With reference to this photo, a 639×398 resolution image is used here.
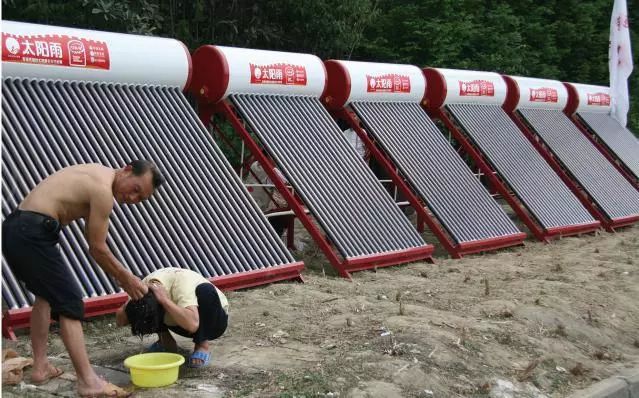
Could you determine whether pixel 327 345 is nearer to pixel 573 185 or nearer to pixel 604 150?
pixel 573 185

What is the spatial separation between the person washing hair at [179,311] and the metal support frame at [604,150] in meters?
10.7

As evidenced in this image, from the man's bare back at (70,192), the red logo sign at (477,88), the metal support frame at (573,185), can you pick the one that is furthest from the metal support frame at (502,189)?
the man's bare back at (70,192)

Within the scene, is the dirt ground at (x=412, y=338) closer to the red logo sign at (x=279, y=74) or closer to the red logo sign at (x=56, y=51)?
the red logo sign at (x=279, y=74)

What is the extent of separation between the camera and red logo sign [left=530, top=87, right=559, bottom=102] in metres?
13.1

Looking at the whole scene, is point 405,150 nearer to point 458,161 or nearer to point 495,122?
point 458,161

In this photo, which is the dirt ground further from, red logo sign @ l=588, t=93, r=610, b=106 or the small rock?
red logo sign @ l=588, t=93, r=610, b=106

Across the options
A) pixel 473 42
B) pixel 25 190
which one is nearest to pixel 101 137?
pixel 25 190

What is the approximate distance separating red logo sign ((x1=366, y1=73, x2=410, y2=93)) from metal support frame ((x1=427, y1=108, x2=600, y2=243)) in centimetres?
98

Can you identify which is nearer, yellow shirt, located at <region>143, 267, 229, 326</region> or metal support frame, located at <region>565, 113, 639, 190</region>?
yellow shirt, located at <region>143, 267, 229, 326</region>

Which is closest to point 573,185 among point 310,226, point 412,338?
point 310,226

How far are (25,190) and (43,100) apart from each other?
3.73 feet

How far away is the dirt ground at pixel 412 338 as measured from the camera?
4938mm

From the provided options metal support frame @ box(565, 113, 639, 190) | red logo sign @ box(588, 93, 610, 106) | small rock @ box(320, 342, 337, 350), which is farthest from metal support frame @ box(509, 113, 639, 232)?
small rock @ box(320, 342, 337, 350)

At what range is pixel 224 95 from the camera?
838 centimetres
